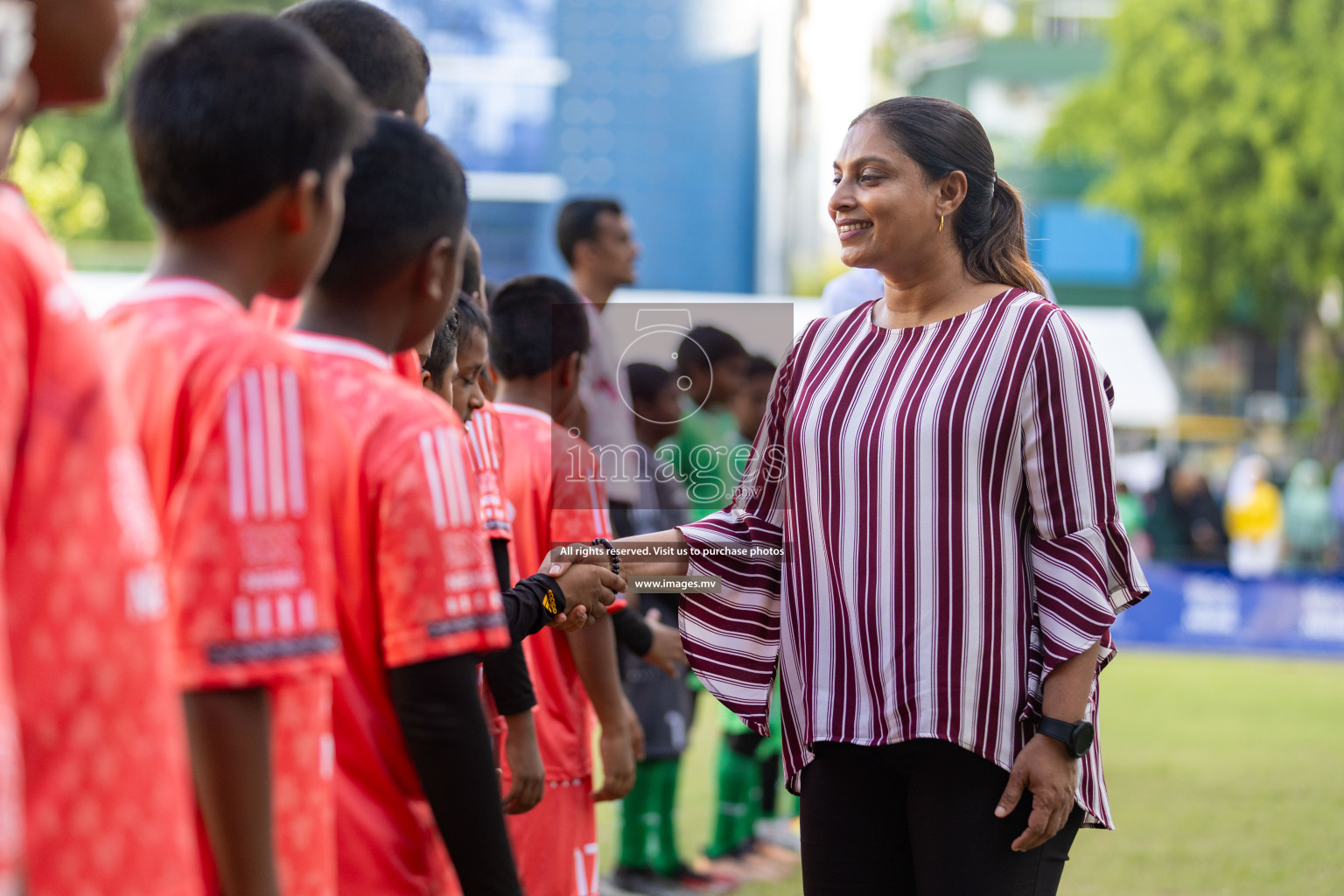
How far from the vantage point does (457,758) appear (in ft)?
5.20

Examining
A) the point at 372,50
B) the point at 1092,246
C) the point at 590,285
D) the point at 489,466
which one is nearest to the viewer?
the point at 372,50

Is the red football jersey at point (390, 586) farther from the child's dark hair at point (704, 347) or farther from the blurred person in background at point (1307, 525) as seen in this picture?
the blurred person in background at point (1307, 525)

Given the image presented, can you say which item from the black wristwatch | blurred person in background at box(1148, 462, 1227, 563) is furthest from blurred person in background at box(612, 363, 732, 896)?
blurred person in background at box(1148, 462, 1227, 563)

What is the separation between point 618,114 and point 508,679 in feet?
44.3

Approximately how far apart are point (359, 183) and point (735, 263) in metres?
13.1

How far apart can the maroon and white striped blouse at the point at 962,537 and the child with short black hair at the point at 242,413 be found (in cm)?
118

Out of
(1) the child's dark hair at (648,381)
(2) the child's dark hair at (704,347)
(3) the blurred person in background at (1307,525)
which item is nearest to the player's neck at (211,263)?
(2) the child's dark hair at (704,347)

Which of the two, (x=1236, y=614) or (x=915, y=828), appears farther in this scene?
(x=1236, y=614)

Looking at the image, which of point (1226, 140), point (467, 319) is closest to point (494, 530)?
point (467, 319)

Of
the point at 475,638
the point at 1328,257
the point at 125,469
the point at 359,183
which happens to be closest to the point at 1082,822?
the point at 475,638

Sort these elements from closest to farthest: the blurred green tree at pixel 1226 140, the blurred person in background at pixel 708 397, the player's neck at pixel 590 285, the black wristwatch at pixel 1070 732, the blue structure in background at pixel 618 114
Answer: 1. the black wristwatch at pixel 1070 732
2. the blurred person in background at pixel 708 397
3. the player's neck at pixel 590 285
4. the blue structure in background at pixel 618 114
5. the blurred green tree at pixel 1226 140

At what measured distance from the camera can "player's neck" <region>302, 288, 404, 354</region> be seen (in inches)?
66.8

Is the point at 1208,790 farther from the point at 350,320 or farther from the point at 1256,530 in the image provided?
the point at 1256,530

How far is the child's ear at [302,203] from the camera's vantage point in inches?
57.1
